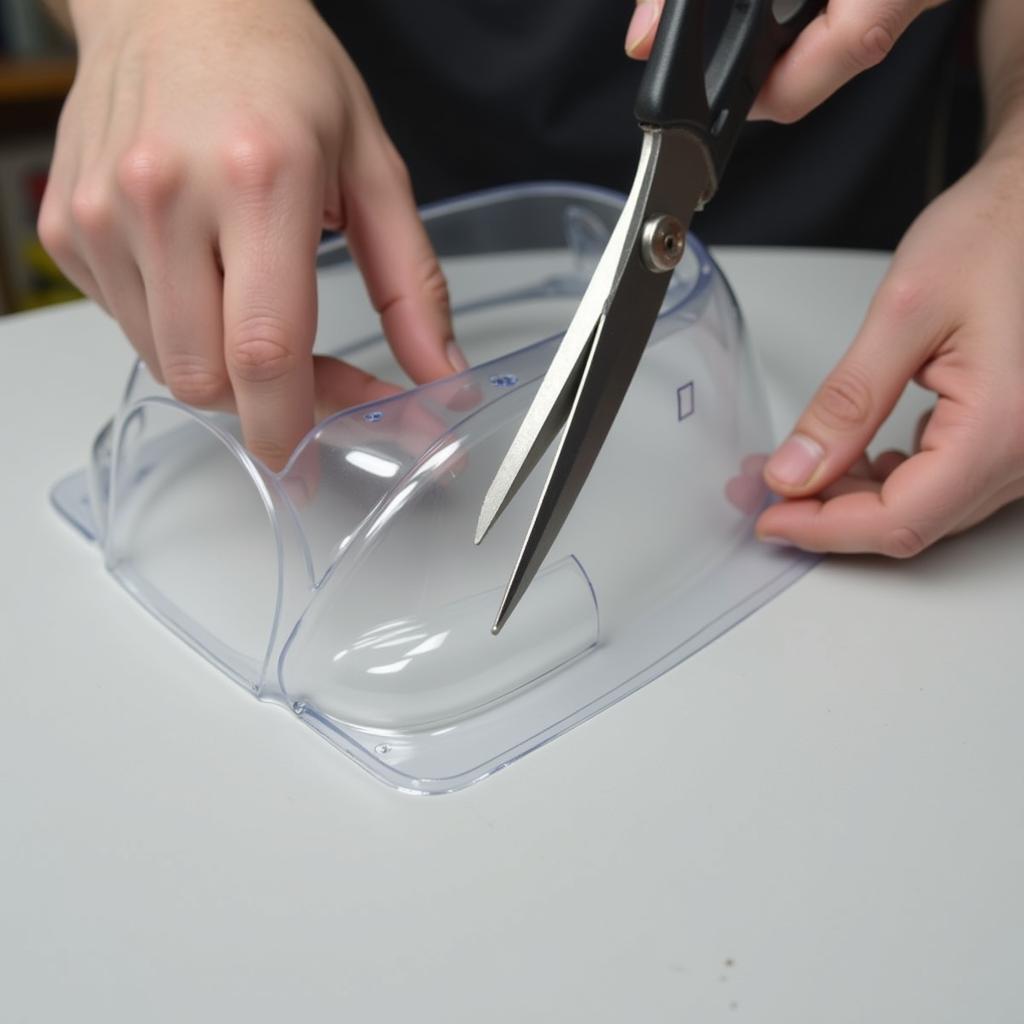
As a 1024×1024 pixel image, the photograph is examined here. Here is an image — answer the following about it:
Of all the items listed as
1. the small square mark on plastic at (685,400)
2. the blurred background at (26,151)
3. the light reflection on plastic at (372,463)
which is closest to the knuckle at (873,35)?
the small square mark on plastic at (685,400)

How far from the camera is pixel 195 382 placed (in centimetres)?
69

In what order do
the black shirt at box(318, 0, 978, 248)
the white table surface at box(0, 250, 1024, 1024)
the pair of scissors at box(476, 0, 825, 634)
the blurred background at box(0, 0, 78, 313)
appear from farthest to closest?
1. the blurred background at box(0, 0, 78, 313)
2. the black shirt at box(318, 0, 978, 248)
3. the pair of scissors at box(476, 0, 825, 634)
4. the white table surface at box(0, 250, 1024, 1024)

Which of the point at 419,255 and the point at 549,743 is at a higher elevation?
the point at 419,255

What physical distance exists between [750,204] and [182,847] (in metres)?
0.90

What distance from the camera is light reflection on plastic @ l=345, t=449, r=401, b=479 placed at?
2.06ft

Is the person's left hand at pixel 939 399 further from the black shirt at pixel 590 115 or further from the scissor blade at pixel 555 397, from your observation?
the black shirt at pixel 590 115

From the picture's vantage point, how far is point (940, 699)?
0.60 m

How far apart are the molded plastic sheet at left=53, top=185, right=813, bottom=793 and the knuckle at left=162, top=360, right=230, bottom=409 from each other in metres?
0.02

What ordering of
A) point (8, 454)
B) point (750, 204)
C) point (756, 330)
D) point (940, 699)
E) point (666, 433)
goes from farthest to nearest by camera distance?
point (750, 204) < point (756, 330) < point (8, 454) < point (666, 433) < point (940, 699)

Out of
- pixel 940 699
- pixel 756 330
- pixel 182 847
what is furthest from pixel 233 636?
pixel 756 330

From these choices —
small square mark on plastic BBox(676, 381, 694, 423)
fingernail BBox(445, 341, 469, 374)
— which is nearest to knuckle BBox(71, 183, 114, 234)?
fingernail BBox(445, 341, 469, 374)

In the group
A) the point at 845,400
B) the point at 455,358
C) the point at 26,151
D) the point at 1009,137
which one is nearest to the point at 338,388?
the point at 455,358

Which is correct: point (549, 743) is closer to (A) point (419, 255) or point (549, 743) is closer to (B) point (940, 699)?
(B) point (940, 699)

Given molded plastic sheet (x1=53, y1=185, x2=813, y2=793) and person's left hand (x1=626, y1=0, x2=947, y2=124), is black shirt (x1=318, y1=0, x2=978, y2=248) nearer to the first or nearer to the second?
molded plastic sheet (x1=53, y1=185, x2=813, y2=793)
